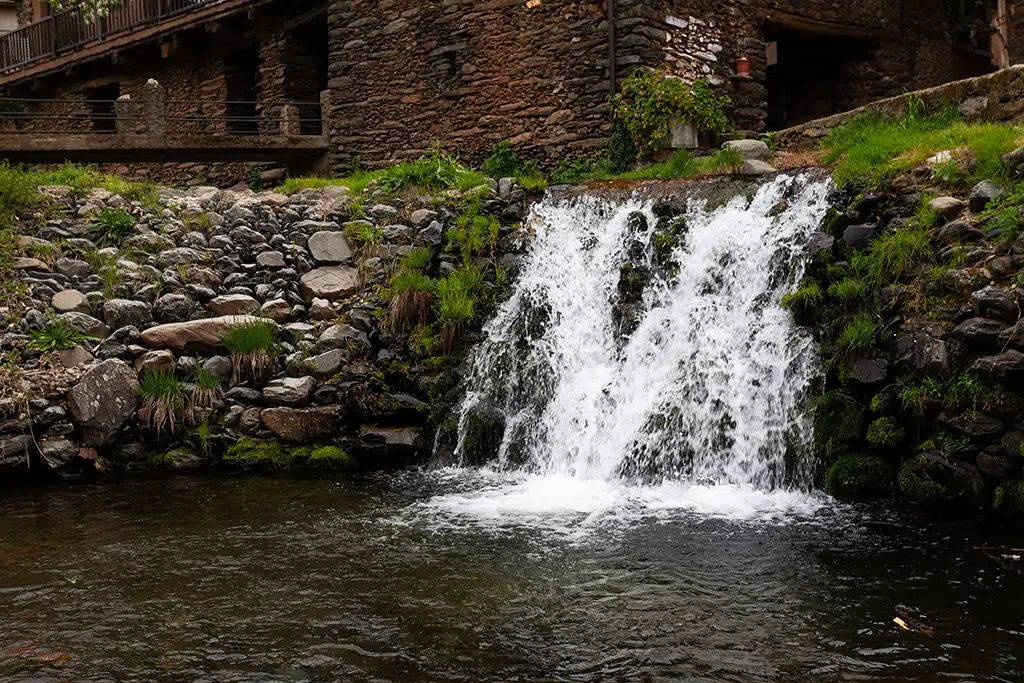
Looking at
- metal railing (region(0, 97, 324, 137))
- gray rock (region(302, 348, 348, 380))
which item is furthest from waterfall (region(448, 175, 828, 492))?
metal railing (region(0, 97, 324, 137))

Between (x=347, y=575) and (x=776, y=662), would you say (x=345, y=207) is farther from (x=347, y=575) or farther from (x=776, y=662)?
(x=776, y=662)

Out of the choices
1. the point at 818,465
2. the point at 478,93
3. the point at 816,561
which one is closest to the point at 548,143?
the point at 478,93

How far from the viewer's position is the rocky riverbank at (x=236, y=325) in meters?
8.82

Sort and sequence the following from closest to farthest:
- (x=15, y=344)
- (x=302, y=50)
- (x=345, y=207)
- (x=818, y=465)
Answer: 1. (x=818, y=465)
2. (x=15, y=344)
3. (x=345, y=207)
4. (x=302, y=50)

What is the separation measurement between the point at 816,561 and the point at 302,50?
607 inches

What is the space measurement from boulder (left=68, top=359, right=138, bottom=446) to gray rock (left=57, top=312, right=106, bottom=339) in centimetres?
55

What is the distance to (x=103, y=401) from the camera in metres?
8.75

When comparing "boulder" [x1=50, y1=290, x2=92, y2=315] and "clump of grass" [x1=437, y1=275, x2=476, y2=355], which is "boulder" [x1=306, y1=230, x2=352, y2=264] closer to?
"clump of grass" [x1=437, y1=275, x2=476, y2=355]

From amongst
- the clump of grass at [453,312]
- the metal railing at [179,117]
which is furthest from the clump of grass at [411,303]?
the metal railing at [179,117]

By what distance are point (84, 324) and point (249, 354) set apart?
1613mm

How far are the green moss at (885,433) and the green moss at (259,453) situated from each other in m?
5.03

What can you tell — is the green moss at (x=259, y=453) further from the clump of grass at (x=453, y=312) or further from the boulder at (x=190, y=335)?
the clump of grass at (x=453, y=312)

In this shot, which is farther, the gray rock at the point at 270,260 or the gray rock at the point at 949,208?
the gray rock at the point at 270,260

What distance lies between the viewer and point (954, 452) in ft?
21.0
